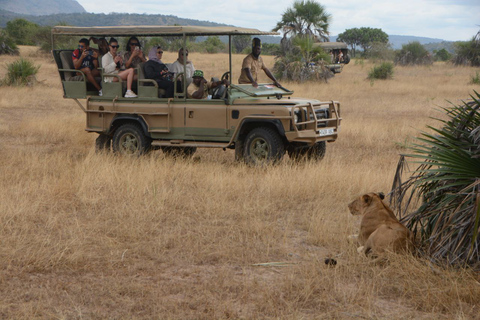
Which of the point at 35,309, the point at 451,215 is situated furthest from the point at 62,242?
the point at 451,215

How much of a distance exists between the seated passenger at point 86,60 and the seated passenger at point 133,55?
518 millimetres

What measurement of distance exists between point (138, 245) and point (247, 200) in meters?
1.86

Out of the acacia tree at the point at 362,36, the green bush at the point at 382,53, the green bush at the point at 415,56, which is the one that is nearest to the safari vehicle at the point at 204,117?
the green bush at the point at 415,56

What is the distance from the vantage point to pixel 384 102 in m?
19.3

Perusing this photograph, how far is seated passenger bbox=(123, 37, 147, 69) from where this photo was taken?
10.1 m

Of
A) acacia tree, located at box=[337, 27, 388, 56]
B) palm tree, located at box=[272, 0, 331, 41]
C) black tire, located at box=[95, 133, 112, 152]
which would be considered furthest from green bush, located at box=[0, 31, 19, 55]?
acacia tree, located at box=[337, 27, 388, 56]

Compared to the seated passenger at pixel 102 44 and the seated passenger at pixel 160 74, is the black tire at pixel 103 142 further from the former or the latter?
the seated passenger at pixel 160 74

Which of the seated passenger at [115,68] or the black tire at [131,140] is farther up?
the seated passenger at [115,68]

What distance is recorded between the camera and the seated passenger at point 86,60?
10211mm

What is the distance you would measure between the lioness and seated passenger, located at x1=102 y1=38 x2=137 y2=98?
5.29 m

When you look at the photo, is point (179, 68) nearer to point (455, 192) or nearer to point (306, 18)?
point (455, 192)

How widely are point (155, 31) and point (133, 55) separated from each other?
87 cm

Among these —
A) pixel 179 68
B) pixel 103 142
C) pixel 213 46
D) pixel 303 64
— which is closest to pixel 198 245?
pixel 179 68

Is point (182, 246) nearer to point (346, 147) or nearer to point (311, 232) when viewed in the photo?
point (311, 232)
